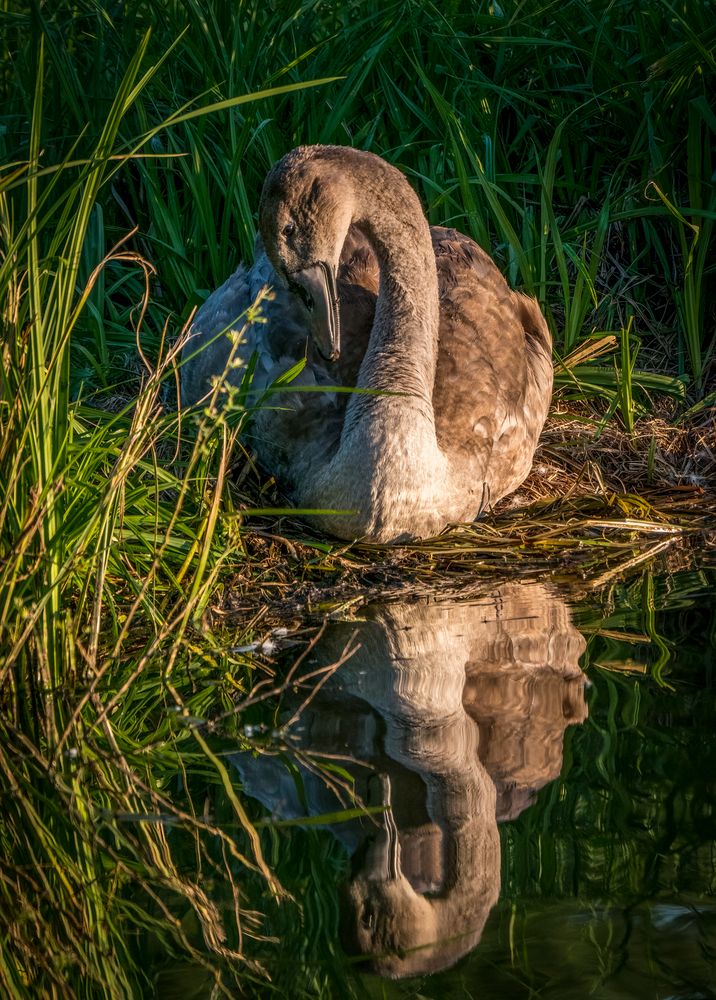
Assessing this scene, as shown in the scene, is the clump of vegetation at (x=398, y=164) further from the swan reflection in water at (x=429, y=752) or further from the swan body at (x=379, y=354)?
the swan reflection in water at (x=429, y=752)

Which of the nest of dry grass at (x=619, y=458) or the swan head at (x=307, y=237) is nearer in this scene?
the swan head at (x=307, y=237)

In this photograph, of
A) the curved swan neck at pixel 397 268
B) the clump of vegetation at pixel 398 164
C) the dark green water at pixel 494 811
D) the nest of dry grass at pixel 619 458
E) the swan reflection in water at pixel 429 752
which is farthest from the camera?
the nest of dry grass at pixel 619 458

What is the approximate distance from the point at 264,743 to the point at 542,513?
212cm

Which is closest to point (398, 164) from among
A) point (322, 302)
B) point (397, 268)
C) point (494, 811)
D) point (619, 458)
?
point (397, 268)

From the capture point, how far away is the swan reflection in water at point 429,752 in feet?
6.79

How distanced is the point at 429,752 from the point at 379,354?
2.03 metres

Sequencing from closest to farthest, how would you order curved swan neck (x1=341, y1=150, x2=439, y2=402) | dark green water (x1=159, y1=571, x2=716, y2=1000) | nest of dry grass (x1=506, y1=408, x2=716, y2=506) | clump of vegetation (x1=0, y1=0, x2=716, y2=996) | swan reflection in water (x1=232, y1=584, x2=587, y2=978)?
dark green water (x1=159, y1=571, x2=716, y2=1000) < swan reflection in water (x1=232, y1=584, x2=587, y2=978) < clump of vegetation (x1=0, y1=0, x2=716, y2=996) < curved swan neck (x1=341, y1=150, x2=439, y2=402) < nest of dry grass (x1=506, y1=408, x2=716, y2=506)

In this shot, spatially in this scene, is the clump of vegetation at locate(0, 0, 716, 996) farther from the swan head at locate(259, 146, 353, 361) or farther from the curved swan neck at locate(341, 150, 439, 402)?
the curved swan neck at locate(341, 150, 439, 402)

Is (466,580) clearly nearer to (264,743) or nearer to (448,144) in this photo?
(264,743)

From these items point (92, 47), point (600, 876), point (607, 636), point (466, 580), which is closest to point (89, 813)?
point (600, 876)

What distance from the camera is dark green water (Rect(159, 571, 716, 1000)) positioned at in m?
1.89

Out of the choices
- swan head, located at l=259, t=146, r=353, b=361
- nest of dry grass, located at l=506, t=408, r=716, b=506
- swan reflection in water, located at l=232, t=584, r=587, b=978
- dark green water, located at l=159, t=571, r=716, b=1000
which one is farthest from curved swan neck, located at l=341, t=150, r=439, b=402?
dark green water, located at l=159, t=571, r=716, b=1000

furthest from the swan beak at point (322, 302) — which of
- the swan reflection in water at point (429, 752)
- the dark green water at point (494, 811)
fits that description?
the dark green water at point (494, 811)

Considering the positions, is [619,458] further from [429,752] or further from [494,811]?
[494,811]
